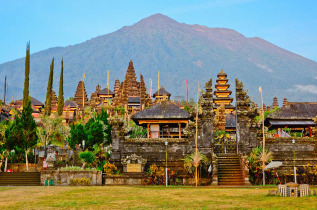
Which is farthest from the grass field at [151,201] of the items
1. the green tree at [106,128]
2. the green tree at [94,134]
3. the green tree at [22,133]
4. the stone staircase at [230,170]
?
the green tree at [94,134]

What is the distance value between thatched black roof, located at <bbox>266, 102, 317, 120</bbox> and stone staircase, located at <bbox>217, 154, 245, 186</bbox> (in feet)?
39.3

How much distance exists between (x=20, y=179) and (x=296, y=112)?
89.5 feet

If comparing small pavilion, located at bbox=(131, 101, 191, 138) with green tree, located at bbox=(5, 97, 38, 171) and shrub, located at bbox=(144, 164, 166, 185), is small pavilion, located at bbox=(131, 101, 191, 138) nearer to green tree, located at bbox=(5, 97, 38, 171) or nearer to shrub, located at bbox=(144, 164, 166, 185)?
shrub, located at bbox=(144, 164, 166, 185)

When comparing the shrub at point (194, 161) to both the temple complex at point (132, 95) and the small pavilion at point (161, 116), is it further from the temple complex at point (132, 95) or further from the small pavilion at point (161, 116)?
the temple complex at point (132, 95)

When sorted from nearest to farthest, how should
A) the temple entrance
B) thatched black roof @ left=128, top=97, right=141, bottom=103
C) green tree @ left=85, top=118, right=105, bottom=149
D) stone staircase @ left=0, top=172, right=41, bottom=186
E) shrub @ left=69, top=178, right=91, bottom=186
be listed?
shrub @ left=69, top=178, right=91, bottom=186
stone staircase @ left=0, top=172, right=41, bottom=186
the temple entrance
green tree @ left=85, top=118, right=105, bottom=149
thatched black roof @ left=128, top=97, right=141, bottom=103

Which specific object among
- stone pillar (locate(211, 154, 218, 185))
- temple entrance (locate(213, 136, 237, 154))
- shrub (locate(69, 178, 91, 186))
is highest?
temple entrance (locate(213, 136, 237, 154))

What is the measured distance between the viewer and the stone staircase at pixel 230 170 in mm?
33594

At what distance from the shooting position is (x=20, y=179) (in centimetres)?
3794

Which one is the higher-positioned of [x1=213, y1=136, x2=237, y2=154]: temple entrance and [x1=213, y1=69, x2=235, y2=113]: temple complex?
[x1=213, y1=69, x2=235, y2=113]: temple complex

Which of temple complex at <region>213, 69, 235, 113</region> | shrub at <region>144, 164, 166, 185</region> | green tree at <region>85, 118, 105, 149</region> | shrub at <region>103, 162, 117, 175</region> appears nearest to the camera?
shrub at <region>144, 164, 166, 185</region>

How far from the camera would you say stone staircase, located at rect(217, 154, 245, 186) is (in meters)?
33.6

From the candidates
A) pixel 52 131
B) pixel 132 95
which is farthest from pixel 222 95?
pixel 132 95

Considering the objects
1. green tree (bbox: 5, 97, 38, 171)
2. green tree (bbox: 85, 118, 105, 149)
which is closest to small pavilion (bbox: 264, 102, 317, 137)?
green tree (bbox: 85, 118, 105, 149)

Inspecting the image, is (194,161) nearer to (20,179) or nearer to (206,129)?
(206,129)
